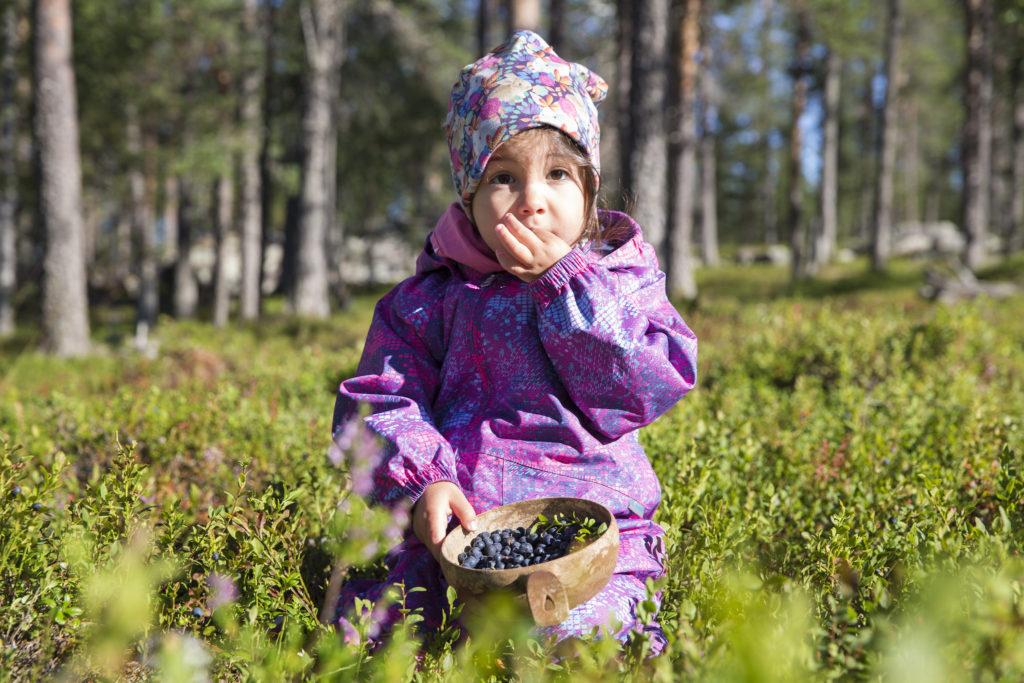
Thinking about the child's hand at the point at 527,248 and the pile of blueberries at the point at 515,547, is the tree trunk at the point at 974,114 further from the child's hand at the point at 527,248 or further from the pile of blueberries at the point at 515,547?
the pile of blueberries at the point at 515,547

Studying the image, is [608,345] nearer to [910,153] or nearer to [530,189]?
[530,189]

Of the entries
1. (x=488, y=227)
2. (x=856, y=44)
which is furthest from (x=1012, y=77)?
(x=488, y=227)

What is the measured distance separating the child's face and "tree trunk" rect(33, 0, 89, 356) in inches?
413

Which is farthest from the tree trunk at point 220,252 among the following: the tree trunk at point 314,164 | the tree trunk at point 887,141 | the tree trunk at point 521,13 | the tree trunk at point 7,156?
the tree trunk at point 887,141

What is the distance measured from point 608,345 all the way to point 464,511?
61 centimetres

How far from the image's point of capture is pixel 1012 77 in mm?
19359

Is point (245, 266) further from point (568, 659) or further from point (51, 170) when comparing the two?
point (568, 659)

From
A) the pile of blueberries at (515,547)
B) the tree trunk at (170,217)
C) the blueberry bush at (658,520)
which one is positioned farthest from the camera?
the tree trunk at (170,217)

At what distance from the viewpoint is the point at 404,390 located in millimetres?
2623

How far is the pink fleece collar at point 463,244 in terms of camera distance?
262 cm

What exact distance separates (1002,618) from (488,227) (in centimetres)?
168

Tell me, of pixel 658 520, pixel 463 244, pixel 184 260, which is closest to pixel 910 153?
pixel 184 260

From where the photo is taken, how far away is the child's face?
2430 mm

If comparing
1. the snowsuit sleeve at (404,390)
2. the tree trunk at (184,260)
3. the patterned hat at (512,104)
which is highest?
the patterned hat at (512,104)
